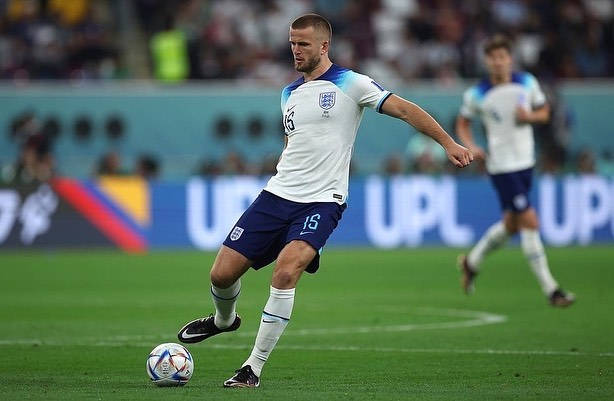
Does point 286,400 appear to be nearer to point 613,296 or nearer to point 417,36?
point 613,296

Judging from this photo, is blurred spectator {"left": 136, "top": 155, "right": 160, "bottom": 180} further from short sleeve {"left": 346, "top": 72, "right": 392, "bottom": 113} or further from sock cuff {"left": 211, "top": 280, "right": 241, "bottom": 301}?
short sleeve {"left": 346, "top": 72, "right": 392, "bottom": 113}

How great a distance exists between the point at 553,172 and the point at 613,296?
32.6 feet

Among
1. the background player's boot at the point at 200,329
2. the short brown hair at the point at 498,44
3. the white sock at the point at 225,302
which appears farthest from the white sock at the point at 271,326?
the short brown hair at the point at 498,44

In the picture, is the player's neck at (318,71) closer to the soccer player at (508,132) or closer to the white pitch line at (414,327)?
the white pitch line at (414,327)

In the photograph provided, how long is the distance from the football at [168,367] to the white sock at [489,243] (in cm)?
690

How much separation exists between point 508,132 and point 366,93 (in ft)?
20.0

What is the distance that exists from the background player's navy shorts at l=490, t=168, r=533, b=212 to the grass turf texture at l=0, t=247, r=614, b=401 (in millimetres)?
1115

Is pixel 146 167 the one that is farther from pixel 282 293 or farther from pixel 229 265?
pixel 282 293

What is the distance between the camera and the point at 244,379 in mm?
8078

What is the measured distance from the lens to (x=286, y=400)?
7469mm

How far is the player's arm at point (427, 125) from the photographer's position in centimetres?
822

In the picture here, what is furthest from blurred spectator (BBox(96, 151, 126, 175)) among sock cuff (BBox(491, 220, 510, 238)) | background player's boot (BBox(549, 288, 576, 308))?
background player's boot (BBox(549, 288, 576, 308))

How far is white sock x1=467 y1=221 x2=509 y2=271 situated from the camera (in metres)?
14.5

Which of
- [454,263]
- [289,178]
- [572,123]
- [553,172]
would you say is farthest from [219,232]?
[289,178]
